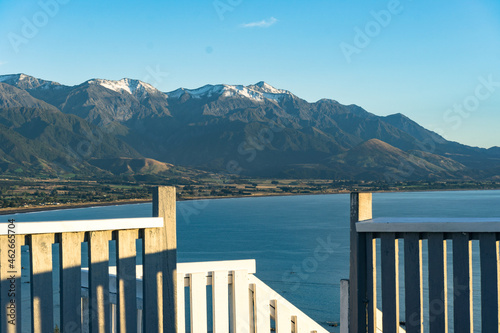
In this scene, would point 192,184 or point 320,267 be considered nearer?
point 320,267

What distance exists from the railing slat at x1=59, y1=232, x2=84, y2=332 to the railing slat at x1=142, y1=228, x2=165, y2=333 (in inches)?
16.0

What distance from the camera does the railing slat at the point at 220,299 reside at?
4.52 meters

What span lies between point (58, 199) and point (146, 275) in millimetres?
129414

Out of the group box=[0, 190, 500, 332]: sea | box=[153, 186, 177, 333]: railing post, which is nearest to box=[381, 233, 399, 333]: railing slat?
box=[153, 186, 177, 333]: railing post

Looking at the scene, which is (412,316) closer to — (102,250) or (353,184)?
(102,250)

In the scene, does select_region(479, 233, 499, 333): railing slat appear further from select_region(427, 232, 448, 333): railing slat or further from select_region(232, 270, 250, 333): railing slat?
select_region(232, 270, 250, 333): railing slat

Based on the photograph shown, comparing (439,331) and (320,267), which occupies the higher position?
(439,331)

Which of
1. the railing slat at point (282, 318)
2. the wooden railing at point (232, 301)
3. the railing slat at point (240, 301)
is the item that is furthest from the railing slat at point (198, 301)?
the railing slat at point (282, 318)

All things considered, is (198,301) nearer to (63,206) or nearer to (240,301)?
(240,301)

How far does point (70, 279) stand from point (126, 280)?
36cm

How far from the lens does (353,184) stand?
630 feet

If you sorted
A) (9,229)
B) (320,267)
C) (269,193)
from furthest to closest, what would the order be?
(269,193) < (320,267) < (9,229)

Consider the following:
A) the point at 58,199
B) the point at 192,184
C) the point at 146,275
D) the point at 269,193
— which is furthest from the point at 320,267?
the point at 192,184

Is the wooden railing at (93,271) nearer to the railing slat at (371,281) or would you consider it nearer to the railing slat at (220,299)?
the railing slat at (220,299)
